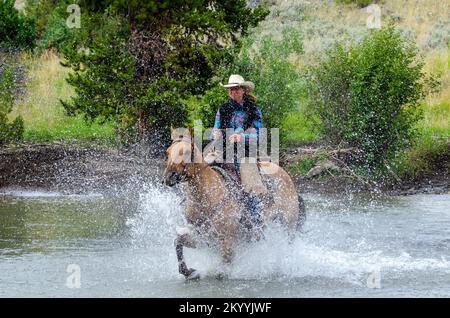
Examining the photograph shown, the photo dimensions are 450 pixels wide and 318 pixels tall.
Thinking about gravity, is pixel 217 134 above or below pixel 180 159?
above

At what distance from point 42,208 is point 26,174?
3.22m

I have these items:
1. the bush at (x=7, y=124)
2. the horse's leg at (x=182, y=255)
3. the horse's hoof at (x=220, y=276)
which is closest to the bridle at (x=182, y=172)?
the horse's leg at (x=182, y=255)

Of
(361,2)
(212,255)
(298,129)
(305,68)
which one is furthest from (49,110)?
(361,2)

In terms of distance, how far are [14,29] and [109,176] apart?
9.07m

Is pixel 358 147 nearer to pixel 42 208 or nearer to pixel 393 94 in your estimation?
pixel 393 94

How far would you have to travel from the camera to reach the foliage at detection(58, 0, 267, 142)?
67.8 feet

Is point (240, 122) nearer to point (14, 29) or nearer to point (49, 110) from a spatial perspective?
point (49, 110)

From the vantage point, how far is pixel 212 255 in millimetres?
11648

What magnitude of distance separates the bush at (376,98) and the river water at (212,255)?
2.87 m

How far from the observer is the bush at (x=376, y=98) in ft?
67.5

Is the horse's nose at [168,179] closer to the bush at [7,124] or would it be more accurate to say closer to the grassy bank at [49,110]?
the grassy bank at [49,110]

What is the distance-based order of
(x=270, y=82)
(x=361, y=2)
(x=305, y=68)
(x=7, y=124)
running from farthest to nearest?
(x=361, y=2) < (x=305, y=68) < (x=7, y=124) < (x=270, y=82)

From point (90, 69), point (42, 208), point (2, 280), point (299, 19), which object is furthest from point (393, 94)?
point (299, 19)

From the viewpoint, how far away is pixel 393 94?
20.7 m
